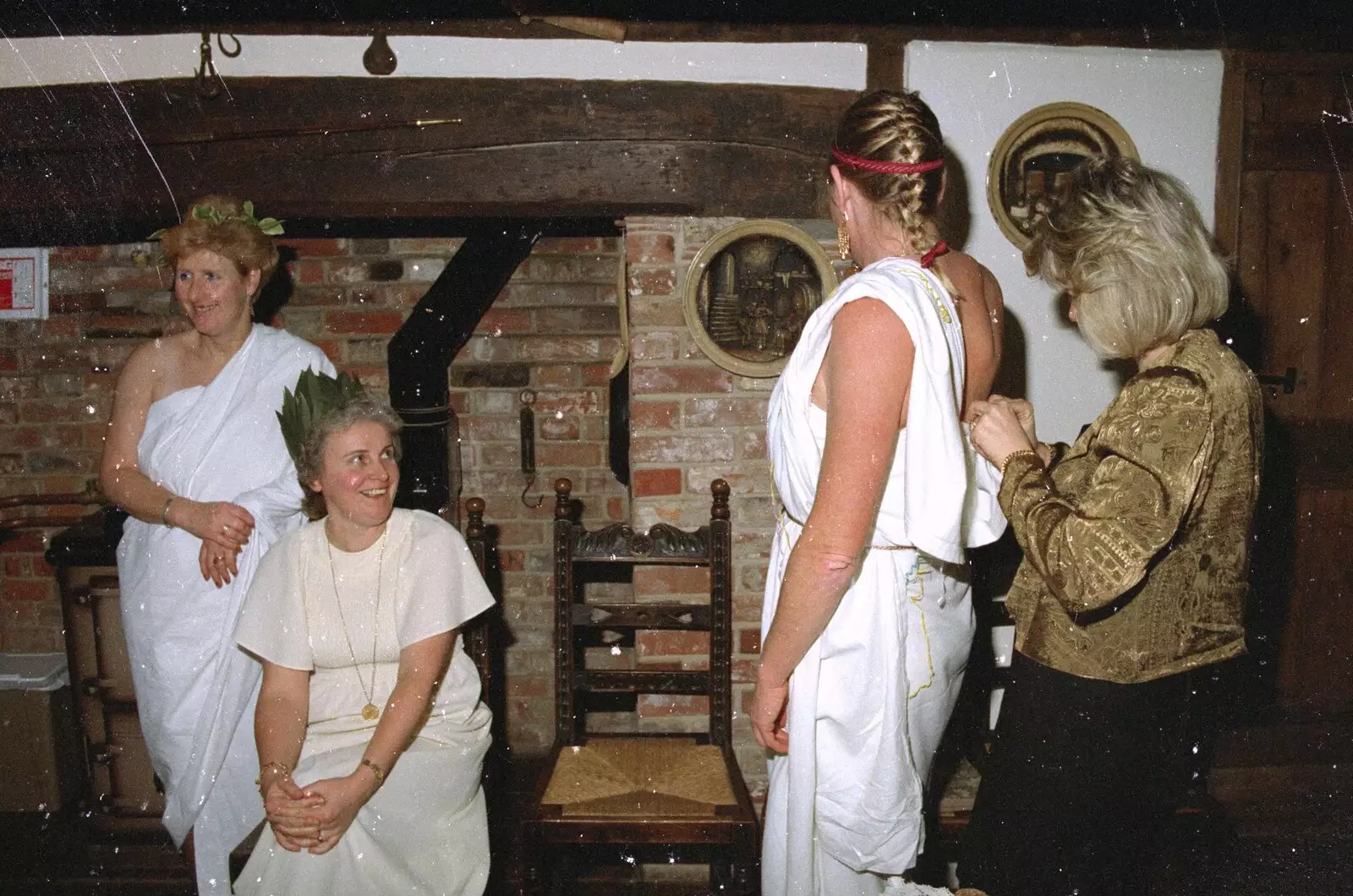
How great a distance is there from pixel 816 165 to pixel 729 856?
175 cm

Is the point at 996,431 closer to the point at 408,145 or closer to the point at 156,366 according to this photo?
the point at 408,145

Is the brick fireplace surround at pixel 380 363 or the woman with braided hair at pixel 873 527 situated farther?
the brick fireplace surround at pixel 380 363

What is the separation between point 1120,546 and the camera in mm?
1317

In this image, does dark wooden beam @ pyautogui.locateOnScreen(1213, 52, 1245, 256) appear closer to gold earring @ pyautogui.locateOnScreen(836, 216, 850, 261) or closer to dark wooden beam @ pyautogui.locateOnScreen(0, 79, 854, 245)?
dark wooden beam @ pyautogui.locateOnScreen(0, 79, 854, 245)

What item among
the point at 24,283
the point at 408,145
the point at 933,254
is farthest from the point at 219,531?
the point at 24,283

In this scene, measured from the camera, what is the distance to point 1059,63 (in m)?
2.53

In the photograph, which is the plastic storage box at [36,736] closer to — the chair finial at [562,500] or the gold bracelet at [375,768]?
the gold bracelet at [375,768]

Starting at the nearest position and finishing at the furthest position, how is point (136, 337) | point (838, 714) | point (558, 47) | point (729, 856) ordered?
point (838, 714), point (729, 856), point (558, 47), point (136, 337)

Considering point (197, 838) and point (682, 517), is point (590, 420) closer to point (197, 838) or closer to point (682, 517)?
point (682, 517)

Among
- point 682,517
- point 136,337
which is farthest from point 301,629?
point 136,337

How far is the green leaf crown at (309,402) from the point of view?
6.75ft

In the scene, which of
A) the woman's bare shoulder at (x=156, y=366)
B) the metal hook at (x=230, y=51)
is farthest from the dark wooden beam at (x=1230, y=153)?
the woman's bare shoulder at (x=156, y=366)

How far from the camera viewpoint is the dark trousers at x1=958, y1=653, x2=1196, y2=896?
4.88 feet

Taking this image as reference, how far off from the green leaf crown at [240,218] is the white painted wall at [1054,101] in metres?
1.73
